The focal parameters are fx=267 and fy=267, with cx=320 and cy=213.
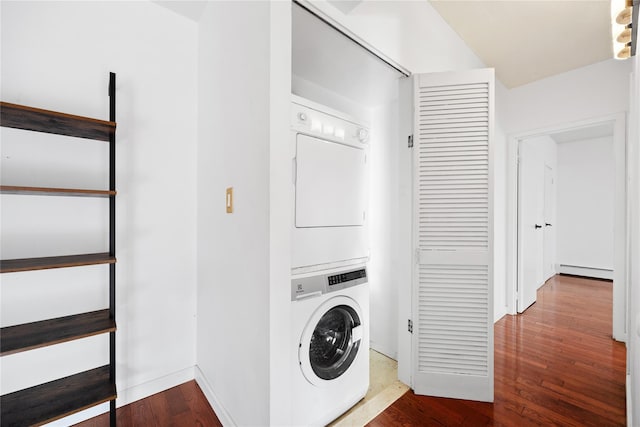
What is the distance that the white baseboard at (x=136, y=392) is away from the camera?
1.48 meters

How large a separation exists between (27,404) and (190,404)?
0.76 m

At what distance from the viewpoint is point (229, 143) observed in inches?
58.7

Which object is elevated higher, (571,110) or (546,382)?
(571,110)

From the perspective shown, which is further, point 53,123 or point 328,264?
point 328,264

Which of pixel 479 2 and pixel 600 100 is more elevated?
pixel 479 2

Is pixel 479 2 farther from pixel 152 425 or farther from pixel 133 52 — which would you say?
pixel 152 425

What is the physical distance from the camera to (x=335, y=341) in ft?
5.43

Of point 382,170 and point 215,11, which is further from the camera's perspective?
point 382,170

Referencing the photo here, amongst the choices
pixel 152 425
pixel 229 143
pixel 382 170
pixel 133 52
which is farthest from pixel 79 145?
pixel 382 170

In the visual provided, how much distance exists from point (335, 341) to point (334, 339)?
0.05 ft

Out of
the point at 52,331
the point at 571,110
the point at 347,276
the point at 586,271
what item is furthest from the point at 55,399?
the point at 586,271

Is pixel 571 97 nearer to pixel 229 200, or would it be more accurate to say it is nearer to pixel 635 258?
pixel 635 258

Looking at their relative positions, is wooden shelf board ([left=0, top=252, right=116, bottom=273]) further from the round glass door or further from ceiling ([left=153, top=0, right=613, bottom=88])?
ceiling ([left=153, top=0, right=613, bottom=88])

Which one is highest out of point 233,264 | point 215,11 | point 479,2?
point 479,2
